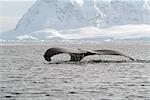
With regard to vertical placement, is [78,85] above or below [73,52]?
below

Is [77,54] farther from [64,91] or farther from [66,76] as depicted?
[64,91]

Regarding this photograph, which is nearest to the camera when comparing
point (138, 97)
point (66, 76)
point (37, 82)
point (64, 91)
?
point (138, 97)

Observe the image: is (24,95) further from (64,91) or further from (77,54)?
(77,54)

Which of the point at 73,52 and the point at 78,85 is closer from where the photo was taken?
the point at 78,85

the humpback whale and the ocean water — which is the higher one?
the humpback whale

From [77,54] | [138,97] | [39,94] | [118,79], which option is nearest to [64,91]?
[39,94]

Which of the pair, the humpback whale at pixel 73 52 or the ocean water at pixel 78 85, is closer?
the ocean water at pixel 78 85

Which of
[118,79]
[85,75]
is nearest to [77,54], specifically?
[85,75]

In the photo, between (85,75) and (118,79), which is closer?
(118,79)

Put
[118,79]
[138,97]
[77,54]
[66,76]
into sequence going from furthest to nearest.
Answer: [77,54], [66,76], [118,79], [138,97]

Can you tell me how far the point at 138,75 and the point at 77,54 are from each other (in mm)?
10074

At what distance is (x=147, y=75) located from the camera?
34.1m

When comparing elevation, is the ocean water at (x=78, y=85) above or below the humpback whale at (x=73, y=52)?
below

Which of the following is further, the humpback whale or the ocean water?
the humpback whale
